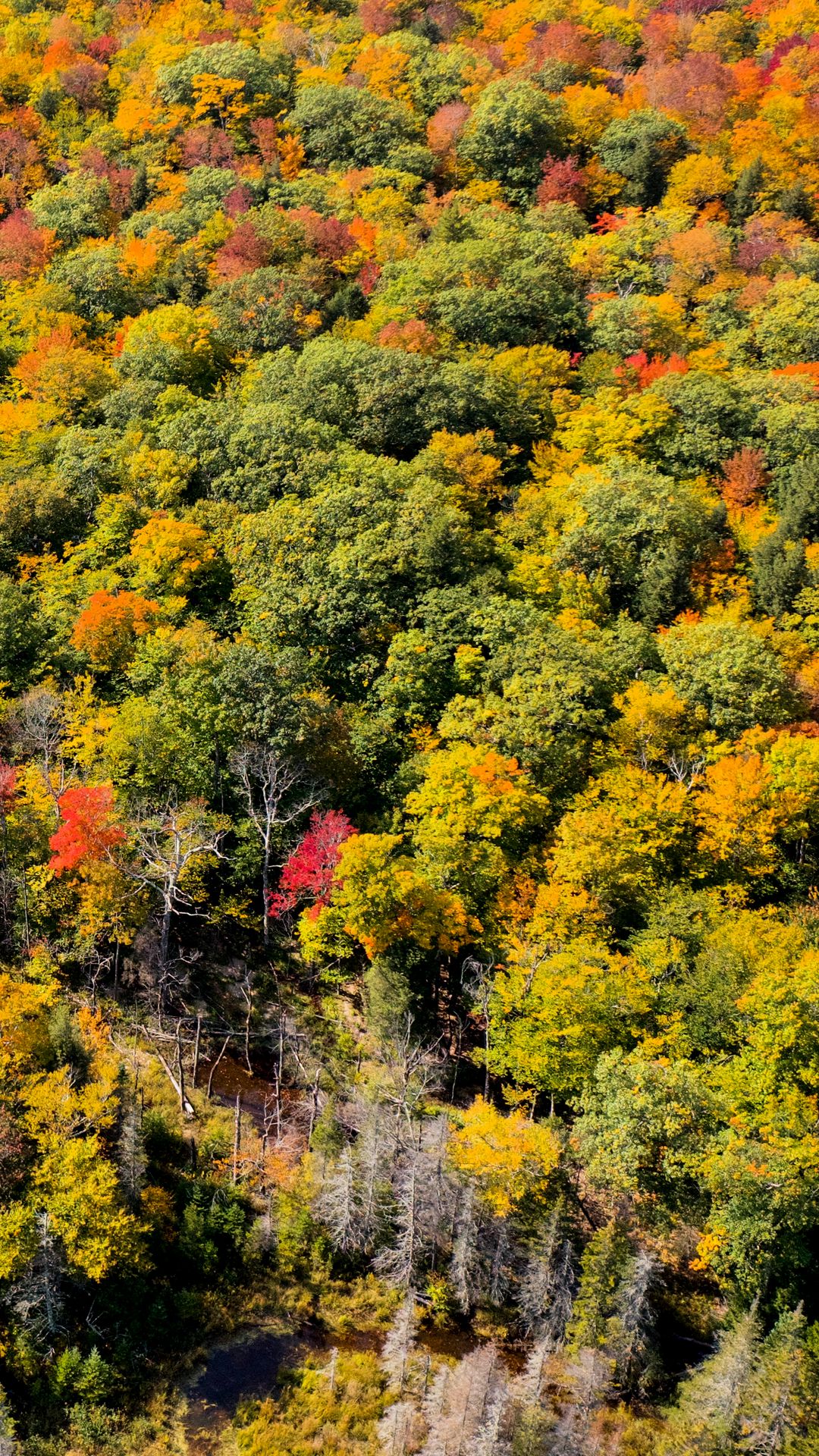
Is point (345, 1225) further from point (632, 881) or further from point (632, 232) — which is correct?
point (632, 232)

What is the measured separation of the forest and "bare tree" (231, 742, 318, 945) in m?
0.29

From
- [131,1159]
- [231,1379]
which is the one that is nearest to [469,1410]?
[231,1379]

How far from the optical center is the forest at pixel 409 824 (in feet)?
108

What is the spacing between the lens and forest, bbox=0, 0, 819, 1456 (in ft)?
→ 108

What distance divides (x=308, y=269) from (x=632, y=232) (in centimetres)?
2244

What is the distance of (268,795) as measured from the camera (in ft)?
145

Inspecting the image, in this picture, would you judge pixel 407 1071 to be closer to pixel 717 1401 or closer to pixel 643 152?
pixel 717 1401

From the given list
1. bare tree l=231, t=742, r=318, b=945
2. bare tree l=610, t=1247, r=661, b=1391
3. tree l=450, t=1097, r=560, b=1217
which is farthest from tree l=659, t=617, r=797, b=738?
bare tree l=610, t=1247, r=661, b=1391

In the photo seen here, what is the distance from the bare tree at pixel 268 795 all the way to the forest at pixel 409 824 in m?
0.29

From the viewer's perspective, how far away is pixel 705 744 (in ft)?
148

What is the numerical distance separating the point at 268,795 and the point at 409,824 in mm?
5930

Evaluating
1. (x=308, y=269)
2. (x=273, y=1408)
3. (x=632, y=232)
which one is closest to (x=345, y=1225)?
(x=273, y=1408)

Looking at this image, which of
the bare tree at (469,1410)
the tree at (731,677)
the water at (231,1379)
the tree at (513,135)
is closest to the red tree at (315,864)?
the water at (231,1379)

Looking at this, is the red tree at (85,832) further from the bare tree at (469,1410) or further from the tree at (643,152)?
the tree at (643,152)
